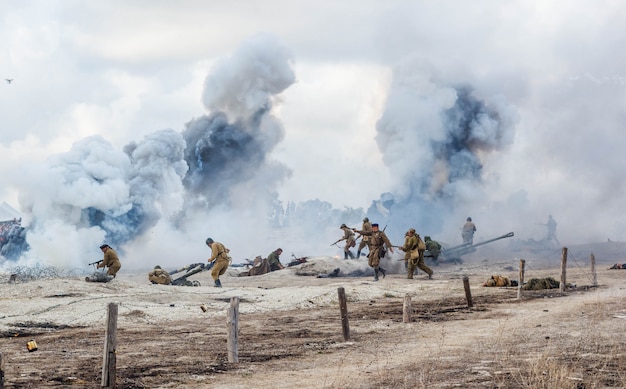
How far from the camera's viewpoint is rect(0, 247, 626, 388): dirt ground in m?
9.37

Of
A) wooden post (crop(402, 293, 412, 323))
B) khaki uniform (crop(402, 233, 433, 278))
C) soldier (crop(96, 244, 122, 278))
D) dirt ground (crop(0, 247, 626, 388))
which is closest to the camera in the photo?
dirt ground (crop(0, 247, 626, 388))

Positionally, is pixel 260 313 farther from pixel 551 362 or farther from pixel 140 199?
pixel 140 199

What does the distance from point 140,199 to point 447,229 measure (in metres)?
20.7

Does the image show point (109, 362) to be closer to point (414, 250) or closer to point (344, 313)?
point (344, 313)

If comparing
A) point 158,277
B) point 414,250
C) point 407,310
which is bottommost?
point 407,310

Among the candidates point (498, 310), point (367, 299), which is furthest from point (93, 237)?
point (498, 310)

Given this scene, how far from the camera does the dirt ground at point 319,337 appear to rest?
937 centimetres

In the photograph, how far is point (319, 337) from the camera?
43.9 feet

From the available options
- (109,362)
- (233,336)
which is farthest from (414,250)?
(109,362)

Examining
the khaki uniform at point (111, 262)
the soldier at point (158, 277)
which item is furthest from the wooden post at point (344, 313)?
the soldier at point (158, 277)

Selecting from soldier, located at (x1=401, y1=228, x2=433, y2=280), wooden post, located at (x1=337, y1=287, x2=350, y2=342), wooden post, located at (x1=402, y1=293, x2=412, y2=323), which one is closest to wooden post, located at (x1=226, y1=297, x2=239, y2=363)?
wooden post, located at (x1=337, y1=287, x2=350, y2=342)

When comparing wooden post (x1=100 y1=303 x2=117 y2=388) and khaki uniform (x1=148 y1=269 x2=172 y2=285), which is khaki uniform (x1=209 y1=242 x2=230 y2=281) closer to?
khaki uniform (x1=148 y1=269 x2=172 y2=285)

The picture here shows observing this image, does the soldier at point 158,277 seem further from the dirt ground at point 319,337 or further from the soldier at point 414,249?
the soldier at point 414,249

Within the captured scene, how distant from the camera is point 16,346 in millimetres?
12695
